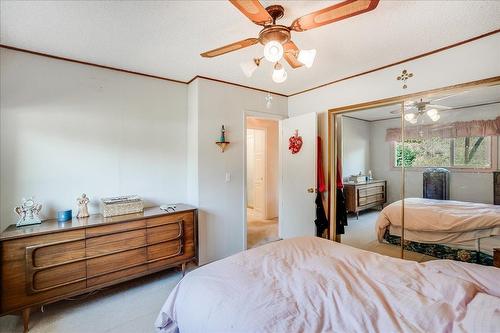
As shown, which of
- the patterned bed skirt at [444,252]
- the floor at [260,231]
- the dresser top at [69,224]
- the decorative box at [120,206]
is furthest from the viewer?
the floor at [260,231]

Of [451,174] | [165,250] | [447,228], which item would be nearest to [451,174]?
[451,174]

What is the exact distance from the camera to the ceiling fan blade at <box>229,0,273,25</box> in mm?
1226

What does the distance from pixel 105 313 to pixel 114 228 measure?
74 centimetres

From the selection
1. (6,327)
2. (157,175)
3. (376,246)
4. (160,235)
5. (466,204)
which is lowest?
(6,327)

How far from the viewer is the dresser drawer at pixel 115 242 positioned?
85.7 inches

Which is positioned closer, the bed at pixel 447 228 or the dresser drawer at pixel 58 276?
the dresser drawer at pixel 58 276

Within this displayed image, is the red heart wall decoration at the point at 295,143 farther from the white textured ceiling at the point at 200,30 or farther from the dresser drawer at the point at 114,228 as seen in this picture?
the dresser drawer at the point at 114,228

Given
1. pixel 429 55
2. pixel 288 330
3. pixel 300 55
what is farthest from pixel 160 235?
pixel 429 55

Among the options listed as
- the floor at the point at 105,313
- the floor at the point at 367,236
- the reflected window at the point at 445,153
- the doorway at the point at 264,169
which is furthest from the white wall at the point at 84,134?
the reflected window at the point at 445,153

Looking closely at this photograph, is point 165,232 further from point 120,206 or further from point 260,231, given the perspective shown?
point 260,231

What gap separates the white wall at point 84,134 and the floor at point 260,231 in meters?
1.52

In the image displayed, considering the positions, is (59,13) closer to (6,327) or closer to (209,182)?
(209,182)

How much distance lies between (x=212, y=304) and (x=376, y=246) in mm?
2410

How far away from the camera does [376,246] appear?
2.84 meters
